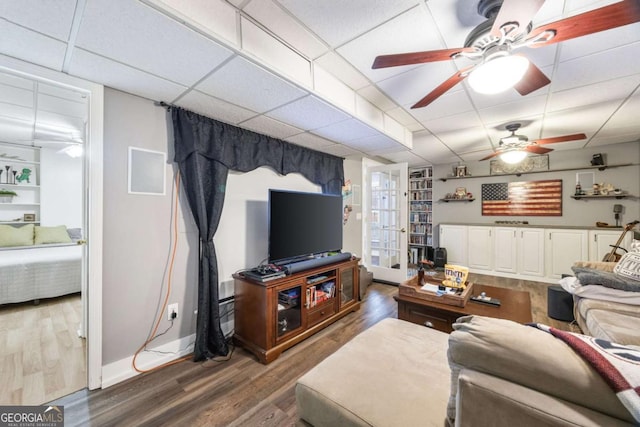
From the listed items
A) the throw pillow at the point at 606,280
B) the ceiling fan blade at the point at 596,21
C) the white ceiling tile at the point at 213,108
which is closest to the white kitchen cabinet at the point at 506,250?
the throw pillow at the point at 606,280

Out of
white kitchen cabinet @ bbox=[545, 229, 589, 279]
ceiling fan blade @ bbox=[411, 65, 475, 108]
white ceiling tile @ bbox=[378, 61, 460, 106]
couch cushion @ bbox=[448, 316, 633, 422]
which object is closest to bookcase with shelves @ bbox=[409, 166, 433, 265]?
white kitchen cabinet @ bbox=[545, 229, 589, 279]

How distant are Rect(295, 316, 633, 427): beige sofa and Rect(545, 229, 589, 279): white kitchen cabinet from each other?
14.4 feet

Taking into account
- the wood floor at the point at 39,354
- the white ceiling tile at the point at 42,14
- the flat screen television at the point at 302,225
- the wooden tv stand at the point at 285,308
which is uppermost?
the white ceiling tile at the point at 42,14

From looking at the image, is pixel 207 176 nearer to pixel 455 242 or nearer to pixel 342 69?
pixel 342 69

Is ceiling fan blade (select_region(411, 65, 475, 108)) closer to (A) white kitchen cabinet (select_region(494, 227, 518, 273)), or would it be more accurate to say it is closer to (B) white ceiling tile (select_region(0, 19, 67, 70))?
(B) white ceiling tile (select_region(0, 19, 67, 70))

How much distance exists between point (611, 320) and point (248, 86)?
3.04 metres

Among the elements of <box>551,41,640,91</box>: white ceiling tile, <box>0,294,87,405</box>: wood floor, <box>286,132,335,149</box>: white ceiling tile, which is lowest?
<box>0,294,87,405</box>: wood floor

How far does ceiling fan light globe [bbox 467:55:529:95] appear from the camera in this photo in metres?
1.24

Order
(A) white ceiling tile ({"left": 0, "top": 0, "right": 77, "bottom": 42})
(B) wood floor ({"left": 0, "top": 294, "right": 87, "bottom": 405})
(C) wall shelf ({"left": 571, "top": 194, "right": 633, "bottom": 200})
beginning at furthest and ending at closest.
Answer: (C) wall shelf ({"left": 571, "top": 194, "right": 633, "bottom": 200})
(B) wood floor ({"left": 0, "top": 294, "right": 87, "bottom": 405})
(A) white ceiling tile ({"left": 0, "top": 0, "right": 77, "bottom": 42})

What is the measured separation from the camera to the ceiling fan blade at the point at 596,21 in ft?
3.18

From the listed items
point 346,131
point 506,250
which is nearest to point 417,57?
point 346,131

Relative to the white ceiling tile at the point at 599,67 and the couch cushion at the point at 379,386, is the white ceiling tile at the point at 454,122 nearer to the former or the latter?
the white ceiling tile at the point at 599,67

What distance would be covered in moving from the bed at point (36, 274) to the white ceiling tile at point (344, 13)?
13.8 ft

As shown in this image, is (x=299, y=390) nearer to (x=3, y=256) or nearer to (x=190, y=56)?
(x=190, y=56)
